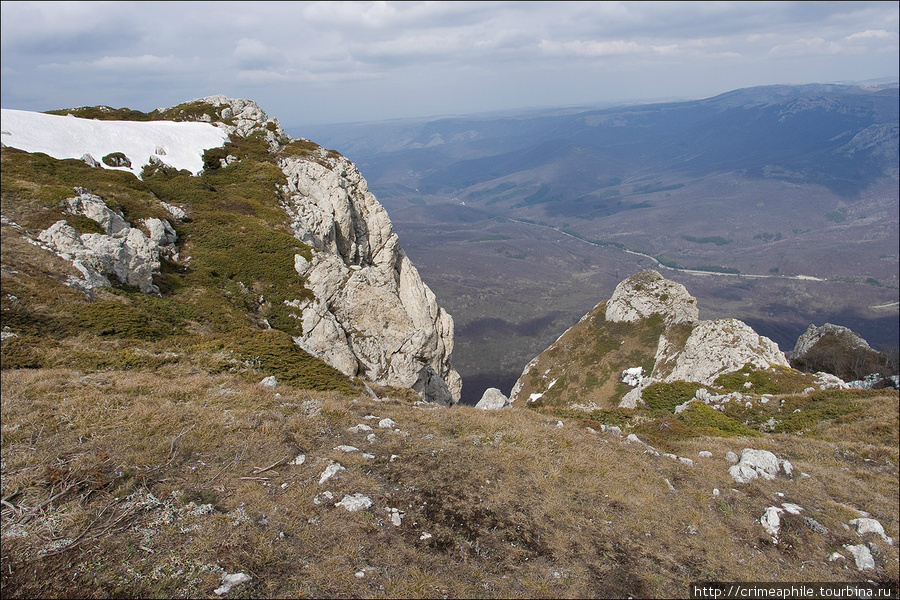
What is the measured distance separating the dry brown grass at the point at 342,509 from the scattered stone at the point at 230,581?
115 millimetres

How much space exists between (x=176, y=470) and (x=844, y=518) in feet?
61.9

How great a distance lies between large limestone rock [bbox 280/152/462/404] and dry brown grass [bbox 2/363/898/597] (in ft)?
49.4

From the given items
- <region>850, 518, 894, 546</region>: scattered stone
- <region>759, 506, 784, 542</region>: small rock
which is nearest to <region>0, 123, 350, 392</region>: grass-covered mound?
<region>759, 506, 784, 542</region>: small rock

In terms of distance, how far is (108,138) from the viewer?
41.2m

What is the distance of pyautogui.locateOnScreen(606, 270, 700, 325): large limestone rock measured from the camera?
7971cm

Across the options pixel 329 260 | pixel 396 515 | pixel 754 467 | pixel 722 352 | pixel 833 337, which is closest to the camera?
pixel 396 515

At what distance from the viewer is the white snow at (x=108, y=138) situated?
3572cm

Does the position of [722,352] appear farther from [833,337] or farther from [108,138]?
[108,138]

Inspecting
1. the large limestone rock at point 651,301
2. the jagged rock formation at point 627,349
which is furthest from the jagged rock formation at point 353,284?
the large limestone rock at point 651,301

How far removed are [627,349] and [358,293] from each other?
66.5 meters

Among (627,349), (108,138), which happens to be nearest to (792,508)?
(108,138)

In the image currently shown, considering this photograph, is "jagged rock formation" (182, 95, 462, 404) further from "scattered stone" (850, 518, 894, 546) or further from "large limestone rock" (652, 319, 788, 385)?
"large limestone rock" (652, 319, 788, 385)

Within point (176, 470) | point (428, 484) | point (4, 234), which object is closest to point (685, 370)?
point (428, 484)

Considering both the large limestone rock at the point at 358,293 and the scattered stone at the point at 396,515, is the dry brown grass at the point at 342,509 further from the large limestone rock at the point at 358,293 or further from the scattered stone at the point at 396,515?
the large limestone rock at the point at 358,293
